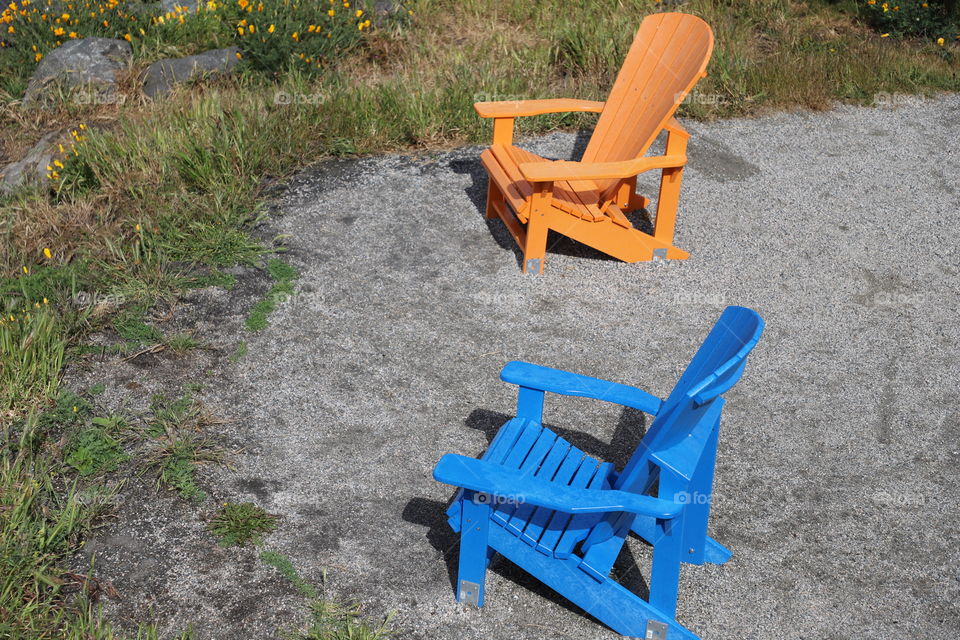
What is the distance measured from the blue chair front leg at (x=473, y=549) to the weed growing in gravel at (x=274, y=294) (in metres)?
1.85

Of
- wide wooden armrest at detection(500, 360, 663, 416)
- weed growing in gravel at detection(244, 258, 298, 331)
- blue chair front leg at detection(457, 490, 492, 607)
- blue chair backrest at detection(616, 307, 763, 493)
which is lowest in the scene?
weed growing in gravel at detection(244, 258, 298, 331)

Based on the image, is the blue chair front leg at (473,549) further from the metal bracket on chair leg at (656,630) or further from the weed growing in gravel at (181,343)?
the weed growing in gravel at (181,343)

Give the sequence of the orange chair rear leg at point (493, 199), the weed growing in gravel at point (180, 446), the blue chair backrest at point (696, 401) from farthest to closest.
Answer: the orange chair rear leg at point (493, 199)
the weed growing in gravel at point (180, 446)
the blue chair backrest at point (696, 401)

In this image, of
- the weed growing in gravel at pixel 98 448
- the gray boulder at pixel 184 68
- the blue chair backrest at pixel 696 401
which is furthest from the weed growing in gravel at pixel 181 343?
the gray boulder at pixel 184 68

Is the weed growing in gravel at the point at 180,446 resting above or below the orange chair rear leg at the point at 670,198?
below

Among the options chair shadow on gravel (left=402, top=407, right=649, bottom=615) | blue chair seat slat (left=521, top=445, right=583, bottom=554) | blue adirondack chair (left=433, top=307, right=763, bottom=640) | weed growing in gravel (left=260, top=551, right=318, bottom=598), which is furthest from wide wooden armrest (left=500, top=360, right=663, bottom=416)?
weed growing in gravel (left=260, top=551, right=318, bottom=598)

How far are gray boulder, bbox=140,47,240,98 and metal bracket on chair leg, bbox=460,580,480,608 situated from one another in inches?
193

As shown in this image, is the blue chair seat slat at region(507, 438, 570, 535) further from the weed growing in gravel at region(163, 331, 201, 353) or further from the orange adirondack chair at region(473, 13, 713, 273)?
the weed growing in gravel at region(163, 331, 201, 353)

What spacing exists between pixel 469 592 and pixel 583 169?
7.20 feet

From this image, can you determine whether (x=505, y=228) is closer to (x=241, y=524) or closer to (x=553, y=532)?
(x=241, y=524)

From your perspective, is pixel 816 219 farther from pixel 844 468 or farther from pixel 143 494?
pixel 143 494

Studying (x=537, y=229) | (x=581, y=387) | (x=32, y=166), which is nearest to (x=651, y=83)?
(x=537, y=229)

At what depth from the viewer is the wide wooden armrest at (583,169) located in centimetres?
430

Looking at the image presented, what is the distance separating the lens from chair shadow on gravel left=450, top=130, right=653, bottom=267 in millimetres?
4957
